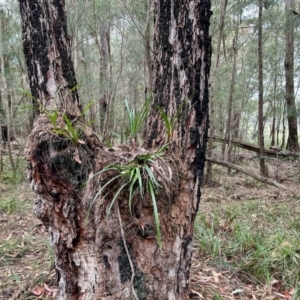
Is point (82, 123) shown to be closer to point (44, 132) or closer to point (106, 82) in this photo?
point (44, 132)

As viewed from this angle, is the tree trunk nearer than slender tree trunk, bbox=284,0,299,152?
Yes

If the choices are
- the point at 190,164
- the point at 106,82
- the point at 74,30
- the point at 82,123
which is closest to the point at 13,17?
the point at 74,30

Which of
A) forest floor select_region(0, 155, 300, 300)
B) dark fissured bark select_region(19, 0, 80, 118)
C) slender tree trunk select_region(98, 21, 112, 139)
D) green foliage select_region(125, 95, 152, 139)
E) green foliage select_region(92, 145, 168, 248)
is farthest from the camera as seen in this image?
slender tree trunk select_region(98, 21, 112, 139)

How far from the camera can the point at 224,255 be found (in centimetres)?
248

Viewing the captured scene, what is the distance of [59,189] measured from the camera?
4.81ft

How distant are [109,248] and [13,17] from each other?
6.89 m

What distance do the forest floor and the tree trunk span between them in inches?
23.5

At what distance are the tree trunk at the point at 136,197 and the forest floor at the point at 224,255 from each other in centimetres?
60

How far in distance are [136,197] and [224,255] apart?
4.65 feet

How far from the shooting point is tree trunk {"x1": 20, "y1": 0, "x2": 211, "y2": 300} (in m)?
1.45

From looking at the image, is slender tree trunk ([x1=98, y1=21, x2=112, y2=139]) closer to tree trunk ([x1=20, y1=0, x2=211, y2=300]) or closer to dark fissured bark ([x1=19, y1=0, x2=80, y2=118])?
dark fissured bark ([x1=19, y1=0, x2=80, y2=118])

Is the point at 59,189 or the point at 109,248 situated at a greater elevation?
the point at 59,189

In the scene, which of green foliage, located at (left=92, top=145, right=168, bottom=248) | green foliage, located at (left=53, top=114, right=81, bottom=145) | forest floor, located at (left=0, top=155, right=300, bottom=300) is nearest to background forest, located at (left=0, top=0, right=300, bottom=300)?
forest floor, located at (left=0, top=155, right=300, bottom=300)

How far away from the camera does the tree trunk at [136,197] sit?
4.77ft
